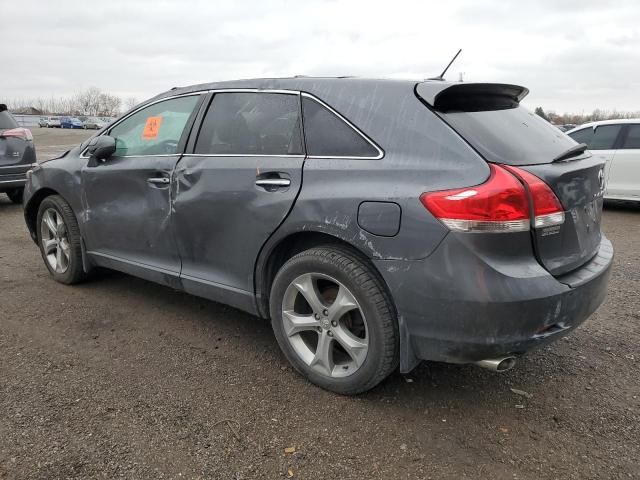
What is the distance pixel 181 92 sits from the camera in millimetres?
3689

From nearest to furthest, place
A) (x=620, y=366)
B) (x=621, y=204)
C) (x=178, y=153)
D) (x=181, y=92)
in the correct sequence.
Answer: (x=620, y=366)
(x=178, y=153)
(x=181, y=92)
(x=621, y=204)

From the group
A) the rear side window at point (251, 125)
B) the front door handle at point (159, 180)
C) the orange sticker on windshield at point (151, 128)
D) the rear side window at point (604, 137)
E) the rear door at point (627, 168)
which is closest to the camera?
the rear side window at point (251, 125)

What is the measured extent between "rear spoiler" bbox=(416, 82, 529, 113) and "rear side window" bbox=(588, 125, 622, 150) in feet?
23.2

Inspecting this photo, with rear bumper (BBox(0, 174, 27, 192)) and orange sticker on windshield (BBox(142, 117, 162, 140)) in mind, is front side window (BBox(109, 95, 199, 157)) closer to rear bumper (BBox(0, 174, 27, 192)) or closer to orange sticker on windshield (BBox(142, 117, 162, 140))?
orange sticker on windshield (BBox(142, 117, 162, 140))

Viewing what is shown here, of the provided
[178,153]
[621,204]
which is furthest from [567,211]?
[621,204]

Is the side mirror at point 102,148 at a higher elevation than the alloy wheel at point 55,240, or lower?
higher

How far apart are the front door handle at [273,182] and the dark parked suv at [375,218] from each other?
0.03 feet

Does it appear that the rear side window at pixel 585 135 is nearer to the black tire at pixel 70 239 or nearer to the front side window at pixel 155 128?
the front side window at pixel 155 128

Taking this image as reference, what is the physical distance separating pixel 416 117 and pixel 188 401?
1842 millimetres

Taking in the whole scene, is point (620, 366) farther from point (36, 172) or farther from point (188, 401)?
point (36, 172)

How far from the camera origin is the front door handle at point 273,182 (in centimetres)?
284

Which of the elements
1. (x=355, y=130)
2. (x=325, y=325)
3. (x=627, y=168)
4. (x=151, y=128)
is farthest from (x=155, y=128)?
(x=627, y=168)

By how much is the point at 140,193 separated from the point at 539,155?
8.32 feet

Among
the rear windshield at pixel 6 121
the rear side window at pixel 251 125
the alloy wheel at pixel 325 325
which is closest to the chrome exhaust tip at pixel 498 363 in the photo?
the alloy wheel at pixel 325 325
